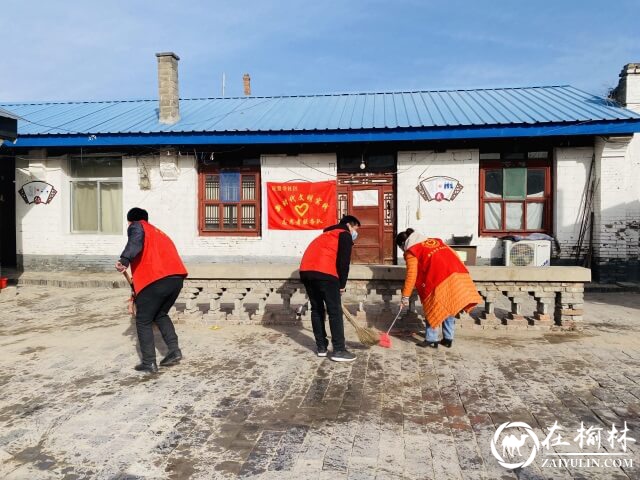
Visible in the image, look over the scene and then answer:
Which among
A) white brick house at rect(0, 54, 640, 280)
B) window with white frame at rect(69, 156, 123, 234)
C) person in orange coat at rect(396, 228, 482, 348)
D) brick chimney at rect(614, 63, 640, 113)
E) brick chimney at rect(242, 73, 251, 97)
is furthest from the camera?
brick chimney at rect(242, 73, 251, 97)

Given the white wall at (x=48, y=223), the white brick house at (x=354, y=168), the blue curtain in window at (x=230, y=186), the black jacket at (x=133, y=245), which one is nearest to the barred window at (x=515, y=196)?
the white brick house at (x=354, y=168)

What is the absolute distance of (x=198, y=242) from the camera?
1245 cm

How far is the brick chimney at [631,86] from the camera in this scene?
11.0 metres

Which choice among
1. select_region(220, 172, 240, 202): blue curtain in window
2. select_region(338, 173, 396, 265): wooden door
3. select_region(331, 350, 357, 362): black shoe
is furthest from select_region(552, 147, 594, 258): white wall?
select_region(331, 350, 357, 362): black shoe

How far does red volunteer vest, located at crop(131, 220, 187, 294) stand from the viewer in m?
4.82

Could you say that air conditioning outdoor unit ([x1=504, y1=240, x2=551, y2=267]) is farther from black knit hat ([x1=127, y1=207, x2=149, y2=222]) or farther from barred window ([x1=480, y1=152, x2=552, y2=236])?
black knit hat ([x1=127, y1=207, x2=149, y2=222])

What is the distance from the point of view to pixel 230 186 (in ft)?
41.0

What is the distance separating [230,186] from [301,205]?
1954 millimetres

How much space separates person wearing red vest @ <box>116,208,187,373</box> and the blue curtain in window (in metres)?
7.53

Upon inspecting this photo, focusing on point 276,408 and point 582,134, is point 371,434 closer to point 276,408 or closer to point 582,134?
point 276,408

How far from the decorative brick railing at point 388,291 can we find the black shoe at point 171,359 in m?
1.95

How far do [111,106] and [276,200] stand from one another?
6855mm

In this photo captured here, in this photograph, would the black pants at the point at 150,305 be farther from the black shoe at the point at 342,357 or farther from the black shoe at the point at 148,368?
the black shoe at the point at 342,357

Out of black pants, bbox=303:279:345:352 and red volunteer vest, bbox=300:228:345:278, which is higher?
red volunteer vest, bbox=300:228:345:278
